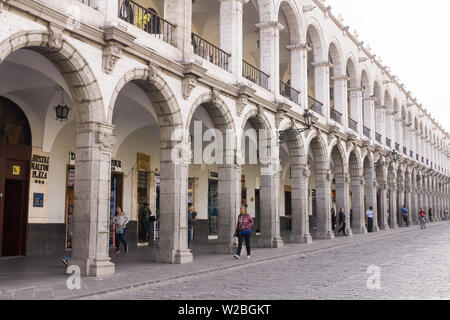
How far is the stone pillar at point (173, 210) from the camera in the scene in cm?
Result: 1243

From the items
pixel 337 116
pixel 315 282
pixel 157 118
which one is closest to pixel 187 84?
pixel 157 118

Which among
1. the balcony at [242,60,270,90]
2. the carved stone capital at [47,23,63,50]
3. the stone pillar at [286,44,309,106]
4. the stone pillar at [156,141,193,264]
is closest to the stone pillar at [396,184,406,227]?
the stone pillar at [286,44,309,106]

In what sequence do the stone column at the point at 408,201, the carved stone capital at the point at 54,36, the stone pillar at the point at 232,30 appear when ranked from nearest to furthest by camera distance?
the carved stone capital at the point at 54,36 < the stone pillar at the point at 232,30 < the stone column at the point at 408,201

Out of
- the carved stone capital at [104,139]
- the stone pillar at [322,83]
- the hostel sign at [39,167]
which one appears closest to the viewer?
the carved stone capital at [104,139]

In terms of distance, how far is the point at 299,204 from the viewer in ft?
→ 65.0

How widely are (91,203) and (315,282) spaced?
4696 millimetres

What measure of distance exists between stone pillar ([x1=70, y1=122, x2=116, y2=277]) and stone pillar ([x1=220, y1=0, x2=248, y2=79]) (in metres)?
6.66

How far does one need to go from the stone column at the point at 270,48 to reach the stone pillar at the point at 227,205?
4476mm

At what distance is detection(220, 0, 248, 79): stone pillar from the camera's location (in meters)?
15.6

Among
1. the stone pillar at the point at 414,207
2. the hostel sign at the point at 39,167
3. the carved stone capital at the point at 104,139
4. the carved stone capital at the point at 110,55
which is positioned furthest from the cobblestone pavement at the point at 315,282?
the stone pillar at the point at 414,207

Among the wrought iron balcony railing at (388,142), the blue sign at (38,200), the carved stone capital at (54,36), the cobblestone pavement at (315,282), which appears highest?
the wrought iron balcony railing at (388,142)

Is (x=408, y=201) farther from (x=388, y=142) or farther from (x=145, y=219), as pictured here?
(x=145, y=219)

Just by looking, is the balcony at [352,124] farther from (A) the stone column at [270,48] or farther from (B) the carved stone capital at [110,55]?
(B) the carved stone capital at [110,55]

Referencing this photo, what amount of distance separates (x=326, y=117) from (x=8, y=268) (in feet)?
53.1
